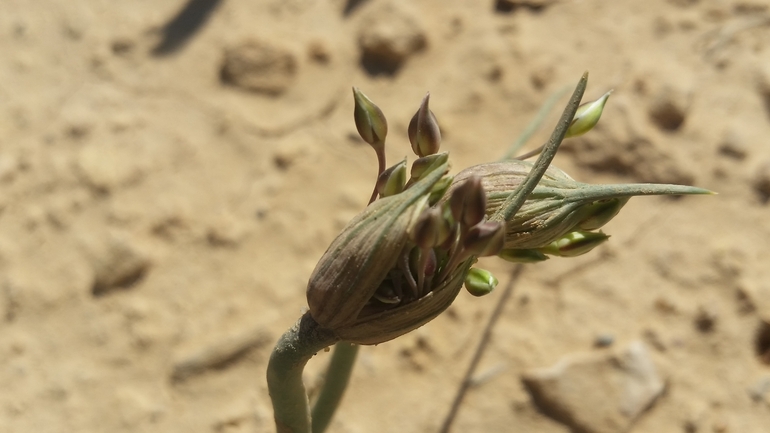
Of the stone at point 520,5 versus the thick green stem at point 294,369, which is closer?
the thick green stem at point 294,369

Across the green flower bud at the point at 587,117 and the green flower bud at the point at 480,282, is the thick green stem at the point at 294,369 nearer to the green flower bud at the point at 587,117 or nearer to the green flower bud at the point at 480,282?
the green flower bud at the point at 480,282

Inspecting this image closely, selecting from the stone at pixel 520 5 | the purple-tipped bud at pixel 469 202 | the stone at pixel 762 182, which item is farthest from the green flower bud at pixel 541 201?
the stone at pixel 520 5

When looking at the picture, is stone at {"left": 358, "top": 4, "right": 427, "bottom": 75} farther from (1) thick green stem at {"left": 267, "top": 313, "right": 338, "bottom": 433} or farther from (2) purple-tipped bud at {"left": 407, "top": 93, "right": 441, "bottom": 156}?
(1) thick green stem at {"left": 267, "top": 313, "right": 338, "bottom": 433}

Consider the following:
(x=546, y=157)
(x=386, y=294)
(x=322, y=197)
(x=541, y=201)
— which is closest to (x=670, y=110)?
(x=322, y=197)

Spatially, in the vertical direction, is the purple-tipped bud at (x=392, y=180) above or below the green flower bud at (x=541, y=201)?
above

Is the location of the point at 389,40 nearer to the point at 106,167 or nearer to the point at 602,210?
the point at 106,167


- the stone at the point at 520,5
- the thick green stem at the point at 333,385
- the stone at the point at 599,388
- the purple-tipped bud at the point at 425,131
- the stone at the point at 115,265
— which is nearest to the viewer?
the purple-tipped bud at the point at 425,131
